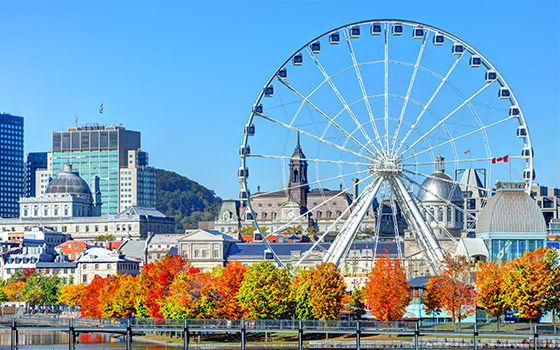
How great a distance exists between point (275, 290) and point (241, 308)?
3.90m

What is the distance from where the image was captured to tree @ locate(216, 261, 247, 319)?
5458 inches

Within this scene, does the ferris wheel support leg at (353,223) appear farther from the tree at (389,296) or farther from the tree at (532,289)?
the tree at (532,289)

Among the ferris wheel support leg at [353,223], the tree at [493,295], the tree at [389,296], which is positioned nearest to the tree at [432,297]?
the tree at [389,296]

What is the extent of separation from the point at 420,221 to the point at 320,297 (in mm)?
11879

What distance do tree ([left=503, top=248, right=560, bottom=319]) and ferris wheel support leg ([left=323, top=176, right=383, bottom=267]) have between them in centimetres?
1446

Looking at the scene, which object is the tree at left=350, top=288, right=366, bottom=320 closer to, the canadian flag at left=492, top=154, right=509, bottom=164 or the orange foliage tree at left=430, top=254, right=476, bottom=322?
the orange foliage tree at left=430, top=254, right=476, bottom=322

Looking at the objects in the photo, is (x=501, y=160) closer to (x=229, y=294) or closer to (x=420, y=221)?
(x=420, y=221)

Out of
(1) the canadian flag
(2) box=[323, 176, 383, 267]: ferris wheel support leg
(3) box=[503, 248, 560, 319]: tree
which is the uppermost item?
(1) the canadian flag

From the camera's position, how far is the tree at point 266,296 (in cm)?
13625

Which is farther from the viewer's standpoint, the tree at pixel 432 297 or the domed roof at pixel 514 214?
the domed roof at pixel 514 214

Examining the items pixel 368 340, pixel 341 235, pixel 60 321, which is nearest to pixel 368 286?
pixel 341 235

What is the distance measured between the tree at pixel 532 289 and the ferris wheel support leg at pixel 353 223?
14460 mm

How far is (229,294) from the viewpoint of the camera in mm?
141625

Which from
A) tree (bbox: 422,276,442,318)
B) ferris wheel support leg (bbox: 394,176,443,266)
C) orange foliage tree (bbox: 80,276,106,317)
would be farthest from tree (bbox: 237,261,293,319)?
orange foliage tree (bbox: 80,276,106,317)
